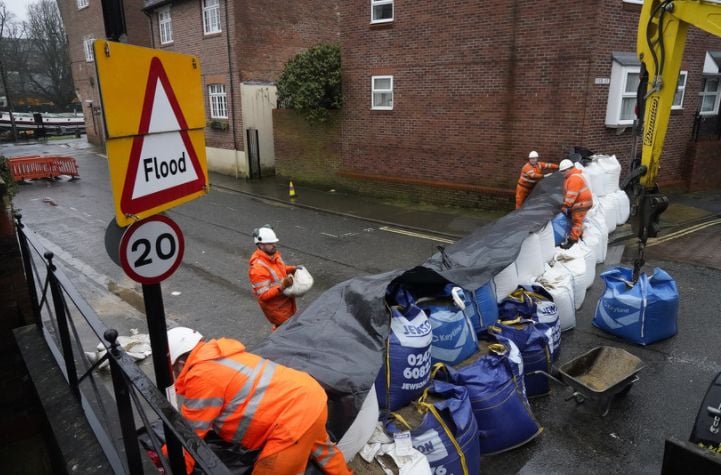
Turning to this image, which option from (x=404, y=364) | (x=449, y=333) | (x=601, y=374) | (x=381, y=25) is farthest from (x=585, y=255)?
(x=381, y=25)

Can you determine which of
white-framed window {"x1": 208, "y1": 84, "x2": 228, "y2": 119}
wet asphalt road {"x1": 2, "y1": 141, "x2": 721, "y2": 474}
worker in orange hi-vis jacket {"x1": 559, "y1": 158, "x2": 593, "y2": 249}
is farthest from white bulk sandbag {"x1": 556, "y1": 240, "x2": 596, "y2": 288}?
white-framed window {"x1": 208, "y1": 84, "x2": 228, "y2": 119}

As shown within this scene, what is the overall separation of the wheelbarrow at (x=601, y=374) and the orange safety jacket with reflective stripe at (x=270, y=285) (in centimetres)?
255

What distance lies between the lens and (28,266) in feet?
15.0

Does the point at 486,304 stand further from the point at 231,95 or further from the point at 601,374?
the point at 231,95

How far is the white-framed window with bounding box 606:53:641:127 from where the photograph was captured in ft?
37.1

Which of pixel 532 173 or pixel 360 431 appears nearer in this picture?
pixel 360 431

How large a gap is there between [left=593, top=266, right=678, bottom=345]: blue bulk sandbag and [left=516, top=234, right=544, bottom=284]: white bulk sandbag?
2.55ft

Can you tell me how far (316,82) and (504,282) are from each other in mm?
12156

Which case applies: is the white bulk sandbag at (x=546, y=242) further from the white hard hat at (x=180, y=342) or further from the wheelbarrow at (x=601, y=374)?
the white hard hat at (x=180, y=342)

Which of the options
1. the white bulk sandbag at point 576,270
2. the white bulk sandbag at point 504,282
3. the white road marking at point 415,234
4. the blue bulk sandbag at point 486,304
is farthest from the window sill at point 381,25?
the blue bulk sandbag at point 486,304

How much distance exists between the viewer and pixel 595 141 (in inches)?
462

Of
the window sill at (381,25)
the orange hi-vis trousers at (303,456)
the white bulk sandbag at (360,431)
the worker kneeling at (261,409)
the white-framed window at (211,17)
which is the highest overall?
the white-framed window at (211,17)

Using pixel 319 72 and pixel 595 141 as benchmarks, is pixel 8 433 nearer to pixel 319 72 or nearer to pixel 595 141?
pixel 595 141

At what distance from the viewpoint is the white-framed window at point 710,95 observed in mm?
14562
